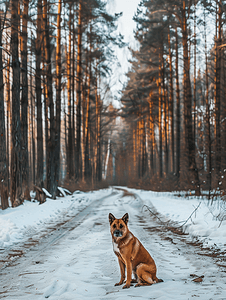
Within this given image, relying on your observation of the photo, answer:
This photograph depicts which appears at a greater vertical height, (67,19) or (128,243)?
(67,19)

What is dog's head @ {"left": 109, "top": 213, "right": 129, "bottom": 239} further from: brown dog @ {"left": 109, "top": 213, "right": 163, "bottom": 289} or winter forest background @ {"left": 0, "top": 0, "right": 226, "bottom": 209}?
winter forest background @ {"left": 0, "top": 0, "right": 226, "bottom": 209}

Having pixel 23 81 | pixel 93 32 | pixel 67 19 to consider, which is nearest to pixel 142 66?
pixel 93 32

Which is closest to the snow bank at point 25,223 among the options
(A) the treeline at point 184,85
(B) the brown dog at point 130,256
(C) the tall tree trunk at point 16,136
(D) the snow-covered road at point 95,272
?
(D) the snow-covered road at point 95,272

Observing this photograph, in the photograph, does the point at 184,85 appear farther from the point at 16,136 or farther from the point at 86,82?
the point at 16,136

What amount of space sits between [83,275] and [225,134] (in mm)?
15124

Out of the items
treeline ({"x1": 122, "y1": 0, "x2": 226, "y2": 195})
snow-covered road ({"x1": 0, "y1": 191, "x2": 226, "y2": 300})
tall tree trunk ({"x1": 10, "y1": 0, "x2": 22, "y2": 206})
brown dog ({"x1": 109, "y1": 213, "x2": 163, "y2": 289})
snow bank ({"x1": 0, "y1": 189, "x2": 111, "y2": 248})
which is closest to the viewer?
snow-covered road ({"x1": 0, "y1": 191, "x2": 226, "y2": 300})

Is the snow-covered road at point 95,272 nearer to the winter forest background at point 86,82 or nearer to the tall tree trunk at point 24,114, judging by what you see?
the winter forest background at point 86,82

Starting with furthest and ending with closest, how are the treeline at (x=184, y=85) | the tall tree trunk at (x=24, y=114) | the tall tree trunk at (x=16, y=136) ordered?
1. the treeline at (x=184, y=85)
2. the tall tree trunk at (x=24, y=114)
3. the tall tree trunk at (x=16, y=136)

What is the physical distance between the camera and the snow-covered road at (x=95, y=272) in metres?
→ 3.56

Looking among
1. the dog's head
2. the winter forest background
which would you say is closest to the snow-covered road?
the dog's head

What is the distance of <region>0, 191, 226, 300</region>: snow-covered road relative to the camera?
3562 mm

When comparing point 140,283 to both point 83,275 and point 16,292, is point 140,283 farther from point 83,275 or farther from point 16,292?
point 16,292

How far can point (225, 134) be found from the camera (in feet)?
56.6

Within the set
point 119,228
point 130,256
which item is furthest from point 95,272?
point 119,228
